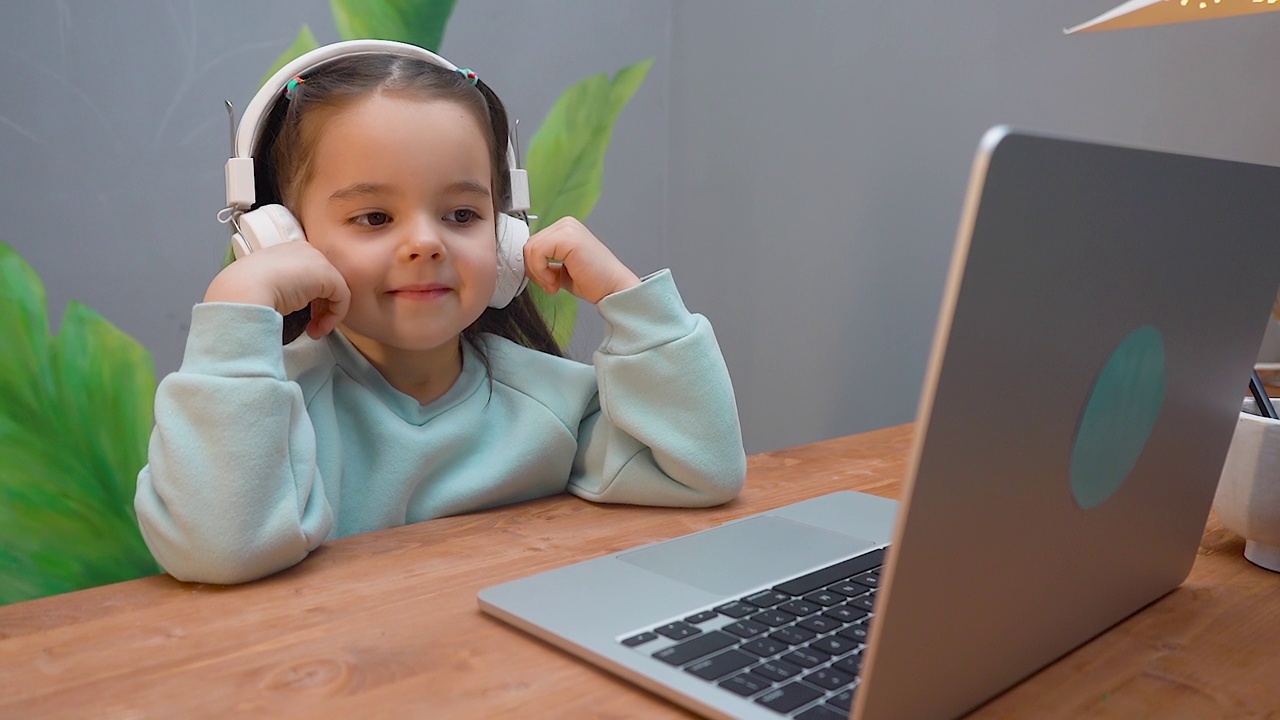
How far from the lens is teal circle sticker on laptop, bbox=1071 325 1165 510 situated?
441 millimetres

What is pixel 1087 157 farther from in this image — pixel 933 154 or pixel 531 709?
pixel 933 154

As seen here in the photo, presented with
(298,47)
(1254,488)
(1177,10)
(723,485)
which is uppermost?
(1177,10)

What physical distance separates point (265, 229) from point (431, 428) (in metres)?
0.23

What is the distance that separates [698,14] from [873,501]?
4.64ft

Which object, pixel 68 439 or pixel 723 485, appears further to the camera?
pixel 68 439

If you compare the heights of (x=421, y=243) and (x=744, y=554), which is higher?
(x=421, y=243)

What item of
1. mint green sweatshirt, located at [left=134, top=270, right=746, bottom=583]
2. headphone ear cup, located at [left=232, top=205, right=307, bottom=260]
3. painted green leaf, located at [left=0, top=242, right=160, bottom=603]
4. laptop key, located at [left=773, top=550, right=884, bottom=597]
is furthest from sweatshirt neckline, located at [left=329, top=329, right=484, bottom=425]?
painted green leaf, located at [left=0, top=242, right=160, bottom=603]

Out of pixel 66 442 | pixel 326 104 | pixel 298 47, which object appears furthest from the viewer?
pixel 298 47

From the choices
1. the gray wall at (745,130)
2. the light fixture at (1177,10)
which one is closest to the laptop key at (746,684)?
the light fixture at (1177,10)

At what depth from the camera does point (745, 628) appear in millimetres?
518

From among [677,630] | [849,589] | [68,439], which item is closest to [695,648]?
[677,630]

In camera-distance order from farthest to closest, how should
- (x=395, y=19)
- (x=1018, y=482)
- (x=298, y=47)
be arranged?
(x=395, y=19), (x=298, y=47), (x=1018, y=482)

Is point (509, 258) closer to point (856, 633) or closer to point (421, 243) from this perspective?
point (421, 243)

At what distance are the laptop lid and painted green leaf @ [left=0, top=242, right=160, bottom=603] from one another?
135 cm
